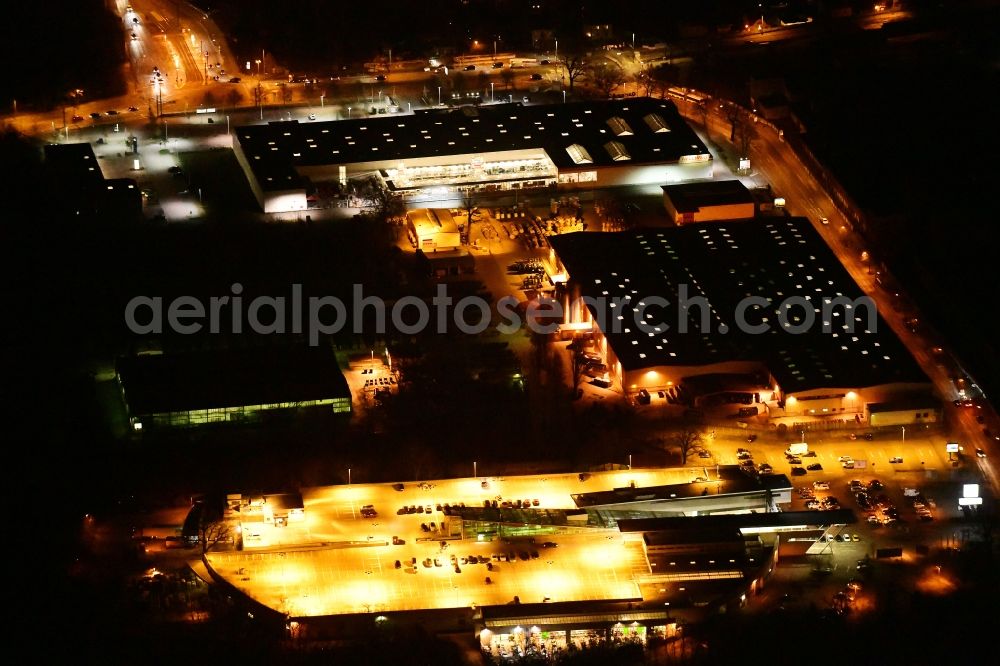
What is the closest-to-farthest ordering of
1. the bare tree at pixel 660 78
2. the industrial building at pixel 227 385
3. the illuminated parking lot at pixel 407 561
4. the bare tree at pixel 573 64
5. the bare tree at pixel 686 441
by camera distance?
the illuminated parking lot at pixel 407 561, the bare tree at pixel 686 441, the industrial building at pixel 227 385, the bare tree at pixel 660 78, the bare tree at pixel 573 64

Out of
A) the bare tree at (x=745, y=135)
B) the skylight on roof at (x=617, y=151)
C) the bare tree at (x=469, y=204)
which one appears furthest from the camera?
the bare tree at (x=745, y=135)

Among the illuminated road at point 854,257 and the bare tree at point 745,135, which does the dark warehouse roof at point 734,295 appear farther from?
the bare tree at point 745,135

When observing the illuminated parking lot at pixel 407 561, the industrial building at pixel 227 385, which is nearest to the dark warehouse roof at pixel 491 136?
the industrial building at pixel 227 385

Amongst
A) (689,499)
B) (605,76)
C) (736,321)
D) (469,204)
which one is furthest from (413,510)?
(605,76)

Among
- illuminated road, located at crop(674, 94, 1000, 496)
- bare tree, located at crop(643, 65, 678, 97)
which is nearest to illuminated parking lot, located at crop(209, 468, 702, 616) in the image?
illuminated road, located at crop(674, 94, 1000, 496)

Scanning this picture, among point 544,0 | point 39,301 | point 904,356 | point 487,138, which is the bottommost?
point 904,356

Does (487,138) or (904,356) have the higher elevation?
(487,138)

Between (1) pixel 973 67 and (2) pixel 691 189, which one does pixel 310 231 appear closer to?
(2) pixel 691 189

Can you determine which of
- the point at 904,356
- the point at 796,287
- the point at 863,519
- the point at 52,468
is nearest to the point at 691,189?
the point at 796,287
